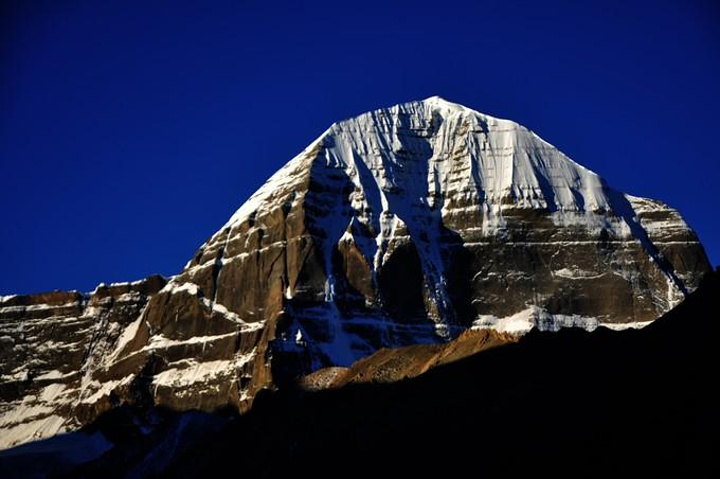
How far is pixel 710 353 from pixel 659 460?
1096cm

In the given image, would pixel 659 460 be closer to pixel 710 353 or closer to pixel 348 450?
pixel 710 353

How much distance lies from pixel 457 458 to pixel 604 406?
1477cm

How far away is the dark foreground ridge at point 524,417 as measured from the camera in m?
94.2

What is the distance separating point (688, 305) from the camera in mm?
108000

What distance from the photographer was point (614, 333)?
125 m

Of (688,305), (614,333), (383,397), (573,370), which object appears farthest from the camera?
(383,397)

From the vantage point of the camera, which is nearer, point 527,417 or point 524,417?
point 527,417

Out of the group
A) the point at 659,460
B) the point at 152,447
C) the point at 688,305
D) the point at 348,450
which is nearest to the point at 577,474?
the point at 659,460

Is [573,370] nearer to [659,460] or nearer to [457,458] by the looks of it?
[457,458]

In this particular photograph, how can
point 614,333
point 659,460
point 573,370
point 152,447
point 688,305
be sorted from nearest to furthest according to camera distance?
point 659,460
point 688,305
point 573,370
point 614,333
point 152,447

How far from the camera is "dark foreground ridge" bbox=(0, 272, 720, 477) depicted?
94.2 metres

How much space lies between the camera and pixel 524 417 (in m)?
112

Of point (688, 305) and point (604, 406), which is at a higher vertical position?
point (688, 305)

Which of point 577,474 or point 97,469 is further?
point 97,469
